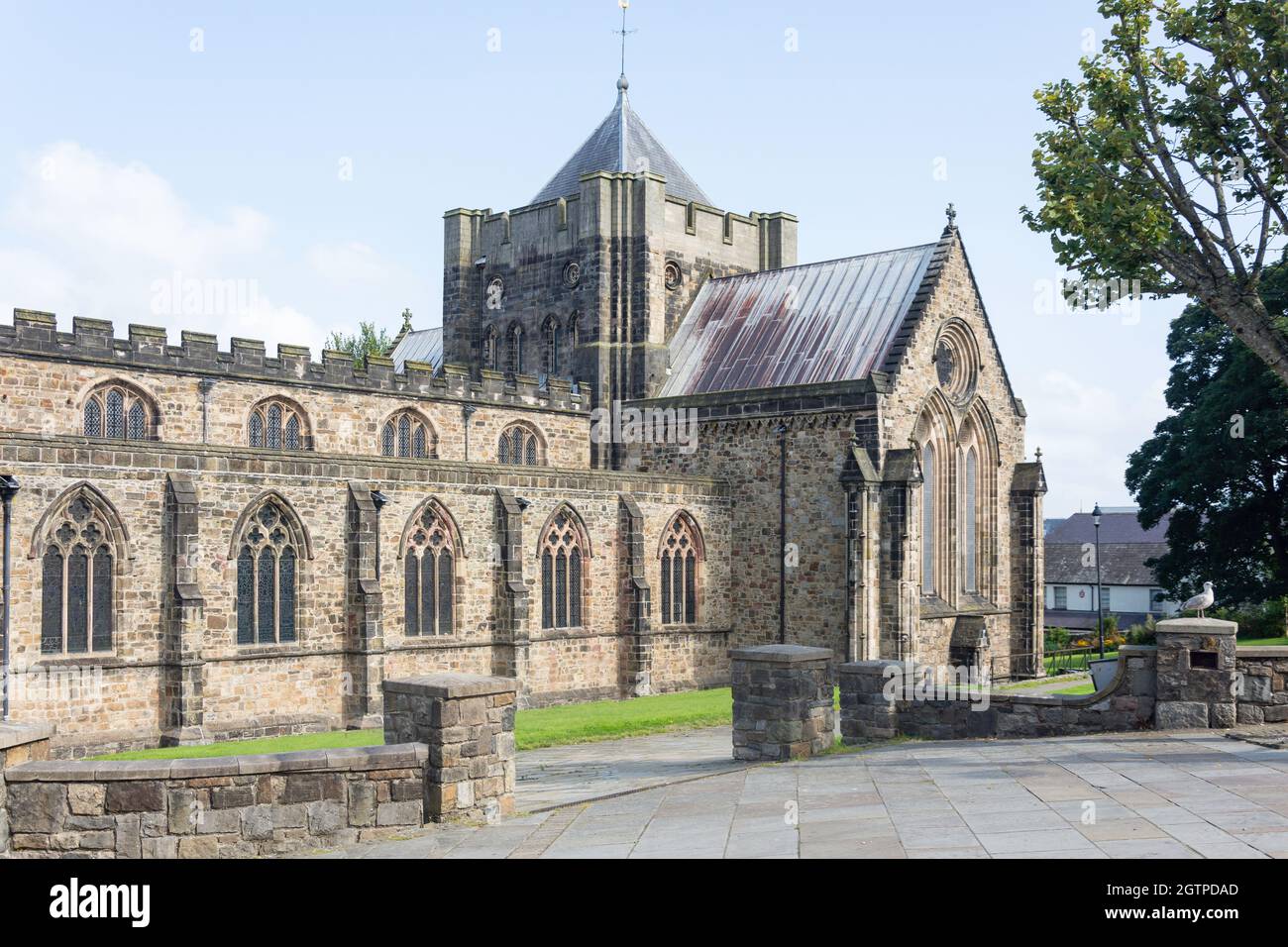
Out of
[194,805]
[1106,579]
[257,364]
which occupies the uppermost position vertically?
[257,364]

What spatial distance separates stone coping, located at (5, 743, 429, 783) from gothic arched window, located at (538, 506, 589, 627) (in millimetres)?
16678

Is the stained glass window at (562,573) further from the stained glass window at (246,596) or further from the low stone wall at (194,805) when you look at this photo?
the low stone wall at (194,805)

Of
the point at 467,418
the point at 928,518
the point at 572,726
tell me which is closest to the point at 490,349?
the point at 467,418

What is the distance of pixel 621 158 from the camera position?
1529 inches

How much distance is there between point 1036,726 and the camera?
673 inches

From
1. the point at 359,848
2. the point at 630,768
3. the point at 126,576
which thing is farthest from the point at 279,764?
the point at 126,576

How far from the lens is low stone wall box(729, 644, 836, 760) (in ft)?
53.6

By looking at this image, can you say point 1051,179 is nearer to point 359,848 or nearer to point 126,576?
point 359,848

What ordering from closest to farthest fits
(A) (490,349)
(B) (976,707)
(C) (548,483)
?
(B) (976,707), (C) (548,483), (A) (490,349)

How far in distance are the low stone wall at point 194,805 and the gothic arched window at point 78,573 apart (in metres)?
11.3

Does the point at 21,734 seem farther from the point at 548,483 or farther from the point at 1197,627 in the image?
the point at 548,483

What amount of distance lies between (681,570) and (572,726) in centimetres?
941

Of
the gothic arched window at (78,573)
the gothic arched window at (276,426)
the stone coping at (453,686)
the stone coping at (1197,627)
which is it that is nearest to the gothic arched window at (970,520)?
the gothic arched window at (276,426)
